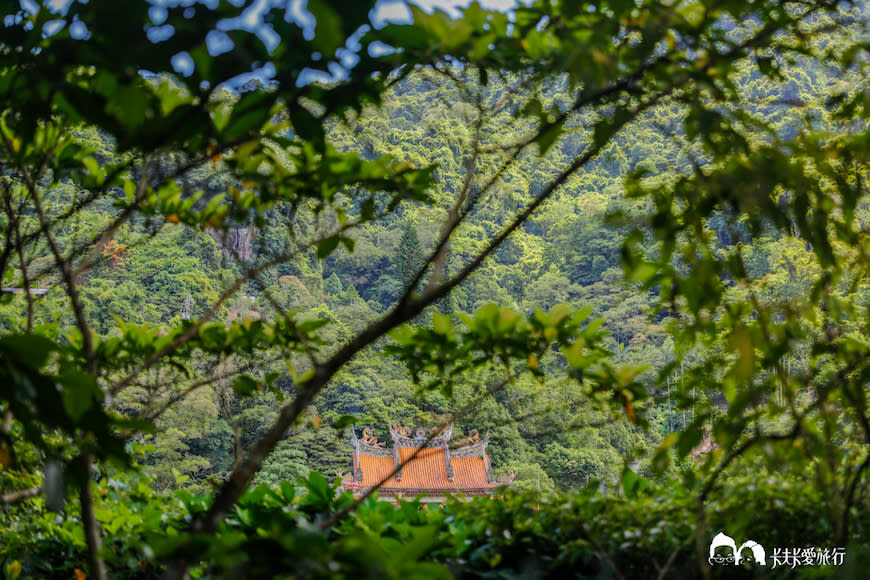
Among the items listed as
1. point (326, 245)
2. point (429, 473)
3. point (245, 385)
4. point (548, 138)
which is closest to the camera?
point (548, 138)

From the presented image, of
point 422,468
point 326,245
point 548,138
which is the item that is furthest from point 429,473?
point 548,138

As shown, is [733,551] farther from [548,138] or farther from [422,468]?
[422,468]

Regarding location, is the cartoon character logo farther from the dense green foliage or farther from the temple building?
the temple building

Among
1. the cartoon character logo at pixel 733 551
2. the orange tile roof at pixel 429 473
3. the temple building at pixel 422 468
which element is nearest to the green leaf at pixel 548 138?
the cartoon character logo at pixel 733 551

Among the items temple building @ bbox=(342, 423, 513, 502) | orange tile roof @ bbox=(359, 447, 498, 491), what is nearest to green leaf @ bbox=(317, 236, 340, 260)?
temple building @ bbox=(342, 423, 513, 502)

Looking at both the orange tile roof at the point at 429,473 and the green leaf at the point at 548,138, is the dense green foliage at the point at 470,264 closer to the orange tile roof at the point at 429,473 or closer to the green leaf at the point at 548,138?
the green leaf at the point at 548,138

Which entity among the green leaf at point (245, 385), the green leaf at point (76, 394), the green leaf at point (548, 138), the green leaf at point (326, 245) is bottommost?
the green leaf at point (76, 394)

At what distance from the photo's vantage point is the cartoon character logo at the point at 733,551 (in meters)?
0.71

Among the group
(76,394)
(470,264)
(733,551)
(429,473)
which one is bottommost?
(429,473)

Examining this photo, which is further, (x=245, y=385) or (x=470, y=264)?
(x=245, y=385)

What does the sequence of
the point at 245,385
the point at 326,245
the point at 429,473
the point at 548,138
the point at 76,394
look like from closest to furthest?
the point at 76,394, the point at 548,138, the point at 326,245, the point at 245,385, the point at 429,473

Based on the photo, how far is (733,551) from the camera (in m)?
0.73

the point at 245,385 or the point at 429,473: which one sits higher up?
the point at 245,385

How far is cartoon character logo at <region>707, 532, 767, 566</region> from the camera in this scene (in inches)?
27.8
